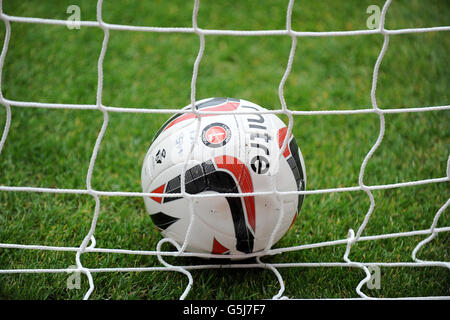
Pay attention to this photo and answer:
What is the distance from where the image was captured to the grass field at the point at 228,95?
1776 millimetres

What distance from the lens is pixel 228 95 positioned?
280cm

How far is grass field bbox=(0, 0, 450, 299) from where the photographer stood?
178 centimetres

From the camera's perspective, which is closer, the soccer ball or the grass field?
the soccer ball

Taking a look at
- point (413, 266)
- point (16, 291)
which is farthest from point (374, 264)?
point (16, 291)

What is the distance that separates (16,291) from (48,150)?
2.94 feet

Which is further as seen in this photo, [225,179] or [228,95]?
[228,95]

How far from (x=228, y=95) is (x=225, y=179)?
1362 millimetres

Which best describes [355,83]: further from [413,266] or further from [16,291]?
[16,291]

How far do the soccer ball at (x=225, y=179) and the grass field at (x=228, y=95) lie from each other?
10.2 inches

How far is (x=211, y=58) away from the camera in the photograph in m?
3.14

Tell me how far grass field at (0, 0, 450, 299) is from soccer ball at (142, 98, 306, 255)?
26 cm

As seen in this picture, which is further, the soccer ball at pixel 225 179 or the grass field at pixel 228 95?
the grass field at pixel 228 95

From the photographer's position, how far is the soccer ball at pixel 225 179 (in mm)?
1521

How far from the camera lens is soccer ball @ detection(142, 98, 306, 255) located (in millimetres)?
1521
